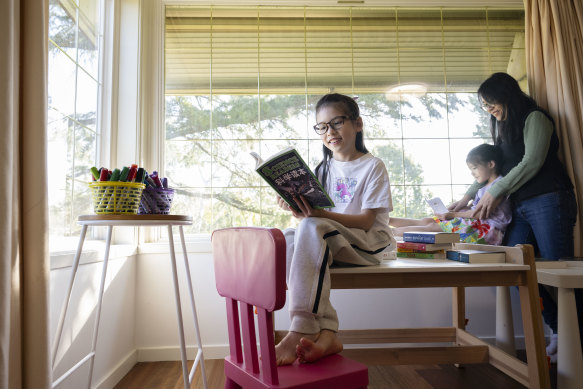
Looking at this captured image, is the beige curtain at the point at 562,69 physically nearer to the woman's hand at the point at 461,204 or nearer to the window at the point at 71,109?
the woman's hand at the point at 461,204

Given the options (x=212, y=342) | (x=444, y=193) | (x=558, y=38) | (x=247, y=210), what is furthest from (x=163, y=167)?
(x=558, y=38)

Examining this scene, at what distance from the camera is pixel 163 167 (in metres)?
2.25

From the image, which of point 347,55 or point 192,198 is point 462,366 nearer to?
point 192,198

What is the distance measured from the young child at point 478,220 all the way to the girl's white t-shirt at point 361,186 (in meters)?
0.64

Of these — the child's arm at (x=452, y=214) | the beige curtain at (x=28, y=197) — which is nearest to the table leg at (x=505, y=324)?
the child's arm at (x=452, y=214)

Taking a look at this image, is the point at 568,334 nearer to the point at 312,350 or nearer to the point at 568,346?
the point at 568,346

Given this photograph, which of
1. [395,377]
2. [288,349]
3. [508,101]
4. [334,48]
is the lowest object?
[395,377]

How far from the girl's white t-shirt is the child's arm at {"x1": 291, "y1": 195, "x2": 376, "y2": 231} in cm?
4

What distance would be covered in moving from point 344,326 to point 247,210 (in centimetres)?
84

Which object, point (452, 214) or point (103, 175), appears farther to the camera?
point (452, 214)

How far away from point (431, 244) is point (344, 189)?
0.44 metres

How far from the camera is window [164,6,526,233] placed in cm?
230

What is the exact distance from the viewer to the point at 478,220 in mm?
2156

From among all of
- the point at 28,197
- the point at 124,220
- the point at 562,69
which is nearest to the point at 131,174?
the point at 124,220
